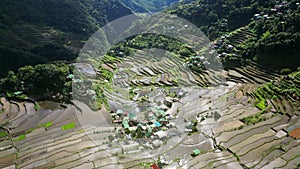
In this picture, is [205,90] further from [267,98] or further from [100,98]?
[100,98]

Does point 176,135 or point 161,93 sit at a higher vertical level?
point 161,93

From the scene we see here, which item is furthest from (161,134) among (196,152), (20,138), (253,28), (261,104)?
(253,28)

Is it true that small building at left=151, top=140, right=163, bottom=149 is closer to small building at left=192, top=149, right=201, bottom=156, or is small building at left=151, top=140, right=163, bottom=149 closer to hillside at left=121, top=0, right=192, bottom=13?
small building at left=192, top=149, right=201, bottom=156

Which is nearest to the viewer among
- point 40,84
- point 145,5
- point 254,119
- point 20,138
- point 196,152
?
point 196,152

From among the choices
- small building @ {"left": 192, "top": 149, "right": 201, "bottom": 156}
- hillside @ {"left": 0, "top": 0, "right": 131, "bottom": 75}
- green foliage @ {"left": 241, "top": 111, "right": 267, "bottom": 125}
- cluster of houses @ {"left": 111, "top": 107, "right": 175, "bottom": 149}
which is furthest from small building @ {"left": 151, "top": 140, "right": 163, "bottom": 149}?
hillside @ {"left": 0, "top": 0, "right": 131, "bottom": 75}

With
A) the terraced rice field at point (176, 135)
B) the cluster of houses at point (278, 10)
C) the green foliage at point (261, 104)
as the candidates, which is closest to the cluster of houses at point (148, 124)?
the terraced rice field at point (176, 135)

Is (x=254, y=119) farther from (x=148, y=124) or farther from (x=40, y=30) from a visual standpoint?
(x=40, y=30)

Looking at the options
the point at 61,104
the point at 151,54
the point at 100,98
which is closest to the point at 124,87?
the point at 100,98

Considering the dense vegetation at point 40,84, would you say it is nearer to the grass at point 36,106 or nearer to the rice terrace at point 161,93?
the rice terrace at point 161,93
